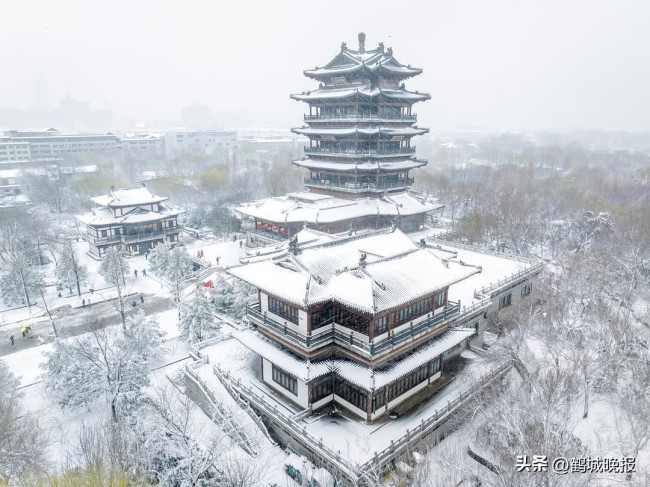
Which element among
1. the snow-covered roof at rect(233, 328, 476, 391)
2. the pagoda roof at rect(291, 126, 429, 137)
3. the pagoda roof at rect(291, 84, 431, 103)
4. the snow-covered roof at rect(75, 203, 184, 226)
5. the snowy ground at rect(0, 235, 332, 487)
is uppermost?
the pagoda roof at rect(291, 84, 431, 103)

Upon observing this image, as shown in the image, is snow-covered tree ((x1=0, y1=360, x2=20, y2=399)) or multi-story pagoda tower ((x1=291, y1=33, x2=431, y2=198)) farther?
multi-story pagoda tower ((x1=291, y1=33, x2=431, y2=198))

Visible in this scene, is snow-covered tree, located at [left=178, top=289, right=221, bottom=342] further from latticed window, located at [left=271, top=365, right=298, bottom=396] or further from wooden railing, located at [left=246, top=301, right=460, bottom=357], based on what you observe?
latticed window, located at [left=271, top=365, right=298, bottom=396]

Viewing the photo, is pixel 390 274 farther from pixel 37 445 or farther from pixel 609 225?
pixel 609 225

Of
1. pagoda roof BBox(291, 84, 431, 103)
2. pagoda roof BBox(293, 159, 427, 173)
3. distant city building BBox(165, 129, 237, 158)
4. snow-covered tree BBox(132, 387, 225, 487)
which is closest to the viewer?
snow-covered tree BBox(132, 387, 225, 487)

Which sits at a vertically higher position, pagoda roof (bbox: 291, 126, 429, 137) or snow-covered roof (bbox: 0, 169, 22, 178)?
pagoda roof (bbox: 291, 126, 429, 137)

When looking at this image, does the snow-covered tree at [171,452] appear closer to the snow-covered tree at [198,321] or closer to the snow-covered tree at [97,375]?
the snow-covered tree at [97,375]

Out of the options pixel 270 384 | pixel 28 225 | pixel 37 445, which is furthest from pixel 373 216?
pixel 28 225

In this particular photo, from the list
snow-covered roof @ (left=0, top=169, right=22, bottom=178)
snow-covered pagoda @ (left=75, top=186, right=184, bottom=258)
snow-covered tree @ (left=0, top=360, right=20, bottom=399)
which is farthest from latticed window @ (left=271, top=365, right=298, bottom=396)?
snow-covered roof @ (left=0, top=169, right=22, bottom=178)
